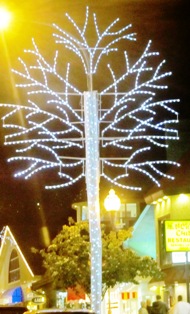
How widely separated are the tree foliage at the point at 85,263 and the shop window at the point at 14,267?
1349 inches

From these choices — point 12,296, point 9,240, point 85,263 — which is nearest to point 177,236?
point 85,263

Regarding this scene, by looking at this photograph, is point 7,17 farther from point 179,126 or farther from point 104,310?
point 104,310

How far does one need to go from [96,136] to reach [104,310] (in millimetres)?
22831

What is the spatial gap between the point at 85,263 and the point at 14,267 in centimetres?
3760

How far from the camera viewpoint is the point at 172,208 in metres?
30.6

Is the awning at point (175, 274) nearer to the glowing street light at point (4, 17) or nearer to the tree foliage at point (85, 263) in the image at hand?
the tree foliage at point (85, 263)

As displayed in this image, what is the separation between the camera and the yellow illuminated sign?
20422 millimetres

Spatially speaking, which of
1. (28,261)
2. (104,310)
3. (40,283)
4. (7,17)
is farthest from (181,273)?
(28,261)

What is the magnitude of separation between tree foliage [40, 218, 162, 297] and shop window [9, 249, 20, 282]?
34275 millimetres

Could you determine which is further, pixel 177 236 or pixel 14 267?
pixel 14 267

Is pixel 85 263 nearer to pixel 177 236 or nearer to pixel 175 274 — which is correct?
pixel 177 236

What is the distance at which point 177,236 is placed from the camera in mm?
20609

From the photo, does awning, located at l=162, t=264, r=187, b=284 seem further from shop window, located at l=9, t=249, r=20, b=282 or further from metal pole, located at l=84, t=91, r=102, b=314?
shop window, located at l=9, t=249, r=20, b=282

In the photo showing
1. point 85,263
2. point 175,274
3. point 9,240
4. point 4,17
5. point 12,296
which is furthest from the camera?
point 9,240
